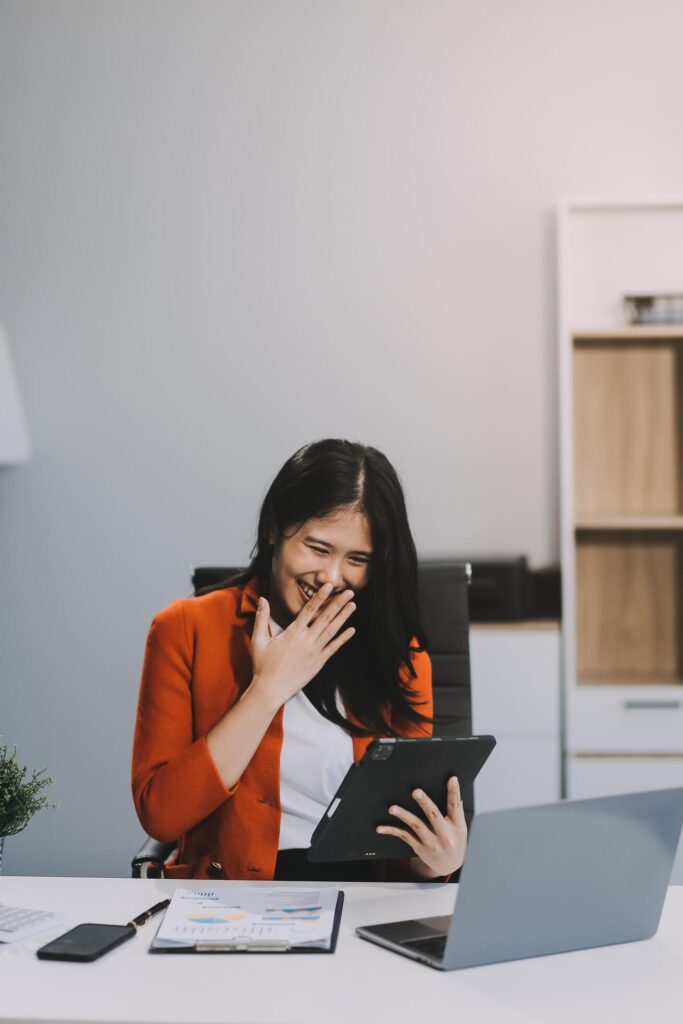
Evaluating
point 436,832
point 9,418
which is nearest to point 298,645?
point 436,832

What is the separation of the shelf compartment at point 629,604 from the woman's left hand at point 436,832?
184cm

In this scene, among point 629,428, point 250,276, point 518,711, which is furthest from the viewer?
point 250,276

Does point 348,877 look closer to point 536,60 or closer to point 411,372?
point 411,372

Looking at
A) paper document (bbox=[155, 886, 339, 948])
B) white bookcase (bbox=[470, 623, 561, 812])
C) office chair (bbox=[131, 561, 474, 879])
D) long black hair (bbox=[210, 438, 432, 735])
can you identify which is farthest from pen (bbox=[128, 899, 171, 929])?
white bookcase (bbox=[470, 623, 561, 812])

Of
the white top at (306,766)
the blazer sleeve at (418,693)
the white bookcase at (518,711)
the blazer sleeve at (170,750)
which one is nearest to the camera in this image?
the blazer sleeve at (170,750)

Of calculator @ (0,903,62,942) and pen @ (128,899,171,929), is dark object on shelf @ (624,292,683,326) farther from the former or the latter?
calculator @ (0,903,62,942)

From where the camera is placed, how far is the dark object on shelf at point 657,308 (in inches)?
127

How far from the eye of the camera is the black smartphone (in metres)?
1.29

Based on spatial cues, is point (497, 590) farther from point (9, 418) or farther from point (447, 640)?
point (9, 418)

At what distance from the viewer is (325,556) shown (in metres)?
1.92

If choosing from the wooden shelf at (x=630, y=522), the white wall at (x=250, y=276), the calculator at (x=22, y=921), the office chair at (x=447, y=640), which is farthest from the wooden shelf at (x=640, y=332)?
the calculator at (x=22, y=921)

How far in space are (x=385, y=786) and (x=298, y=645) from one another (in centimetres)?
41

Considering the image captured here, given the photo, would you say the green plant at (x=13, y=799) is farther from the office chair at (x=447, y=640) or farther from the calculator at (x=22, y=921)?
the office chair at (x=447, y=640)

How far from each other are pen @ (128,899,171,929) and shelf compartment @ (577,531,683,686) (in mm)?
2115
